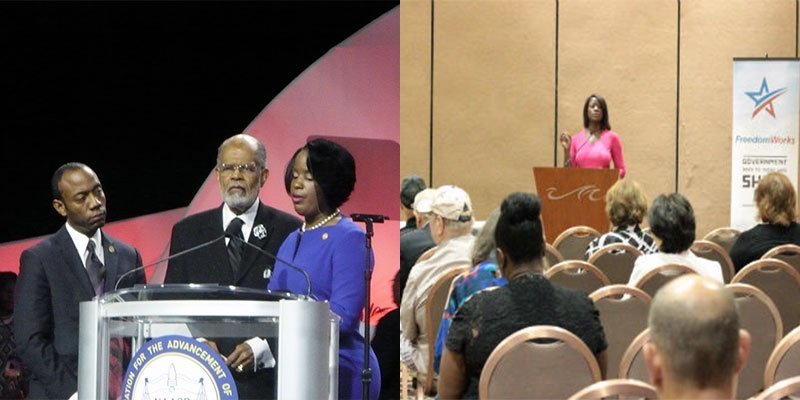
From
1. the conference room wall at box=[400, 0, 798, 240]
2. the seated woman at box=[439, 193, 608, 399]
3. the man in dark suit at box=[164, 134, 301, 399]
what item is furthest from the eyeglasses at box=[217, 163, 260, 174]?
the conference room wall at box=[400, 0, 798, 240]

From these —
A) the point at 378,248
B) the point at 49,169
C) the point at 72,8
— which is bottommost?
the point at 378,248

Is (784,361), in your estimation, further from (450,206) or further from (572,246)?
(572,246)

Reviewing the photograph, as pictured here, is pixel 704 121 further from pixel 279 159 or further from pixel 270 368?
pixel 270 368

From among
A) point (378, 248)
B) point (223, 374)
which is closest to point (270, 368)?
point (223, 374)

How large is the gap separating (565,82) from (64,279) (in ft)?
30.5

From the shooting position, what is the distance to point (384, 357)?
425cm

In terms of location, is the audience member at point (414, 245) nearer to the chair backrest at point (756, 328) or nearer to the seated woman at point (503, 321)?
the chair backrest at point (756, 328)

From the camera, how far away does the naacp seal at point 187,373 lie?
8.93ft

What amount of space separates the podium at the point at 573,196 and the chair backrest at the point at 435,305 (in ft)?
14.0

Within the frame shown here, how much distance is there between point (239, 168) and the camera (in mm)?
4199

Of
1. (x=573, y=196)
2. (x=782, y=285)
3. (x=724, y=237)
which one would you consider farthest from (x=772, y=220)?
(x=573, y=196)

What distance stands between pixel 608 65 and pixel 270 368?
10559 millimetres

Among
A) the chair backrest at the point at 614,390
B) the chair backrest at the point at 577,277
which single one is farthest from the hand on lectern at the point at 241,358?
the chair backrest at the point at 577,277

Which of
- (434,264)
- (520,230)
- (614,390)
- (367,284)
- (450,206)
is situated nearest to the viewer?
(614,390)
